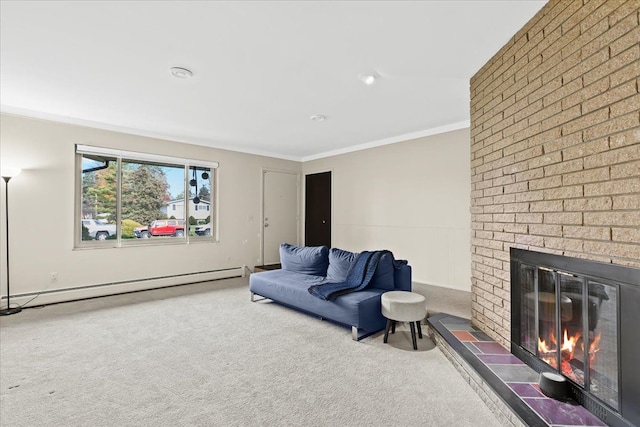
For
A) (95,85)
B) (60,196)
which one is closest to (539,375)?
(95,85)

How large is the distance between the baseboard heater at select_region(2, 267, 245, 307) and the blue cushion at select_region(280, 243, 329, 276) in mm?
1990

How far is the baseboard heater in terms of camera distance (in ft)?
13.3

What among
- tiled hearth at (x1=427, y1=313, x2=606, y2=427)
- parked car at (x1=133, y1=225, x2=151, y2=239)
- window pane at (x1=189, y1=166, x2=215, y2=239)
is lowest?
tiled hearth at (x1=427, y1=313, x2=606, y2=427)

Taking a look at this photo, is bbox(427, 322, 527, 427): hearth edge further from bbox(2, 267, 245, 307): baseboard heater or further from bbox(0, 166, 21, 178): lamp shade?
bbox(0, 166, 21, 178): lamp shade

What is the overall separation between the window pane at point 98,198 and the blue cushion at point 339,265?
3436mm

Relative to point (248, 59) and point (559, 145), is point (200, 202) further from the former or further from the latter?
point (559, 145)

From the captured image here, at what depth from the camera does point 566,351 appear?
181 centimetres

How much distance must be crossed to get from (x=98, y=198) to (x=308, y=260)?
3284 mm

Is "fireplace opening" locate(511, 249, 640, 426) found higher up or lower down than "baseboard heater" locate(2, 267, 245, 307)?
higher up

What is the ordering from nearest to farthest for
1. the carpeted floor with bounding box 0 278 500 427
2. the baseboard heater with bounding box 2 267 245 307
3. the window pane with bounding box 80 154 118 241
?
the carpeted floor with bounding box 0 278 500 427 < the baseboard heater with bounding box 2 267 245 307 < the window pane with bounding box 80 154 118 241

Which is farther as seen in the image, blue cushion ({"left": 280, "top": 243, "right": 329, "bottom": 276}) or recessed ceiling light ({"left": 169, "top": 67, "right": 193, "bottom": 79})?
blue cushion ({"left": 280, "top": 243, "right": 329, "bottom": 276})

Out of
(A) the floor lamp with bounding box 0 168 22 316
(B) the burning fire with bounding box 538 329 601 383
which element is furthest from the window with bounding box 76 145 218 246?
(B) the burning fire with bounding box 538 329 601 383

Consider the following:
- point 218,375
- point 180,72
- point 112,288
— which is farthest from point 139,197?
point 218,375

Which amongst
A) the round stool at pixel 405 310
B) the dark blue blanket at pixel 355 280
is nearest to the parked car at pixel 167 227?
the dark blue blanket at pixel 355 280
